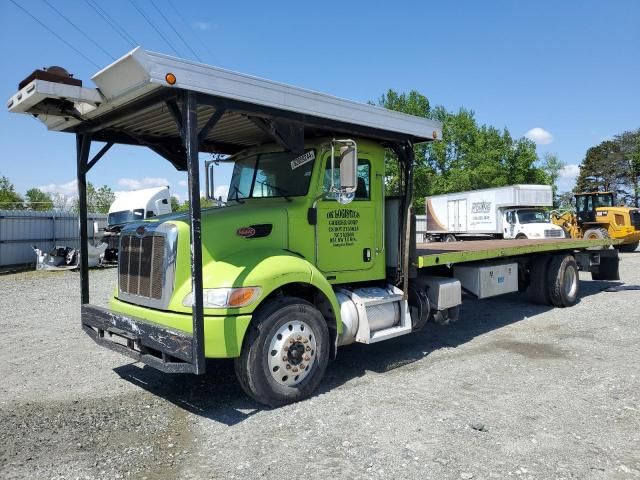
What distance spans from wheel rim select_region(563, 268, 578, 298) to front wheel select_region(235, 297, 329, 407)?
6.80m

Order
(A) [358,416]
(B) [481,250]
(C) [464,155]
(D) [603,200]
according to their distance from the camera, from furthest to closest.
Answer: (C) [464,155] < (D) [603,200] < (B) [481,250] < (A) [358,416]

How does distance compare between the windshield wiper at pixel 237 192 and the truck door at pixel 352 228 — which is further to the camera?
the windshield wiper at pixel 237 192

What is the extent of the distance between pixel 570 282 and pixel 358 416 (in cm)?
738

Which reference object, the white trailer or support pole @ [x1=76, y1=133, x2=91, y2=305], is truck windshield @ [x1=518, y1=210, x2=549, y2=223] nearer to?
the white trailer

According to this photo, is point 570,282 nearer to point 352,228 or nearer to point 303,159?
point 352,228

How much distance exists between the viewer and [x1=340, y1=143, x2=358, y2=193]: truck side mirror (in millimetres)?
4812

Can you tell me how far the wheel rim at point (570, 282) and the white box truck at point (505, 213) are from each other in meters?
13.2

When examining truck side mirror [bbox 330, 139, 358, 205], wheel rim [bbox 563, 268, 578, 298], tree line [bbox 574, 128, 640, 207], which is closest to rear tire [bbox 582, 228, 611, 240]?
wheel rim [bbox 563, 268, 578, 298]

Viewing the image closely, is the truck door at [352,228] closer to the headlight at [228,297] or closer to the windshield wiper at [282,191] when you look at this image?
the windshield wiper at [282,191]

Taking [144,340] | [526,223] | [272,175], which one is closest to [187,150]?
[144,340]

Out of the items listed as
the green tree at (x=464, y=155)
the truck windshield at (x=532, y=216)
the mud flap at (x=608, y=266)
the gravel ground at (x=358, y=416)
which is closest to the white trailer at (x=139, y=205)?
the gravel ground at (x=358, y=416)

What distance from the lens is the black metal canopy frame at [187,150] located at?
4008 millimetres

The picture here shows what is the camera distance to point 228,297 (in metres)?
4.19

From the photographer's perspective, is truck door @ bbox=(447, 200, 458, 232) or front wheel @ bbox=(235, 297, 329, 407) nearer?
front wheel @ bbox=(235, 297, 329, 407)
